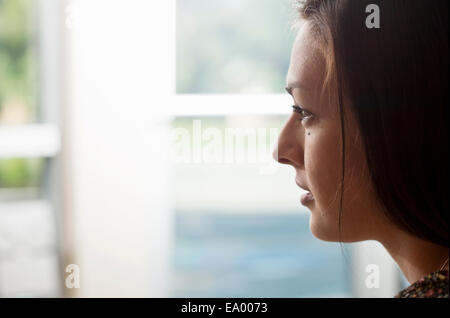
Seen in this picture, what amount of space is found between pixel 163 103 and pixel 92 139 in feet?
0.82

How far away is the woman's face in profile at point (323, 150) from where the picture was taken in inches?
23.9

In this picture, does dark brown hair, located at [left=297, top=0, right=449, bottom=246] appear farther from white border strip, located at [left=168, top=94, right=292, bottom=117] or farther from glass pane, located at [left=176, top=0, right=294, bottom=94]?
glass pane, located at [left=176, top=0, right=294, bottom=94]

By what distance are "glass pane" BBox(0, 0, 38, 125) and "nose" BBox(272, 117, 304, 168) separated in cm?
138

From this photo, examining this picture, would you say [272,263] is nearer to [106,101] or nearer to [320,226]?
[106,101]

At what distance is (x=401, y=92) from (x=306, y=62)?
0.35 feet

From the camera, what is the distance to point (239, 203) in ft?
6.68

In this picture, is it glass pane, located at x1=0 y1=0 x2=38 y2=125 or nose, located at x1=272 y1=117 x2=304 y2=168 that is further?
glass pane, located at x1=0 y1=0 x2=38 y2=125

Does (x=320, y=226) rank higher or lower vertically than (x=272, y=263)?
higher

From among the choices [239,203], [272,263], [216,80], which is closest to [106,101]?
[216,80]

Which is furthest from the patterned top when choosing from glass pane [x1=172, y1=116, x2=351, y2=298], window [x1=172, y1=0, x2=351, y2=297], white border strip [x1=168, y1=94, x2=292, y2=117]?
glass pane [x1=172, y1=116, x2=351, y2=298]

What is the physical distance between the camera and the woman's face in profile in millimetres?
607

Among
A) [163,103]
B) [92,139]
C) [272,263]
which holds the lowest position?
[272,263]

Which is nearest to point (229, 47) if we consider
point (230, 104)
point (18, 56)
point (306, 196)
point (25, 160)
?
point (230, 104)
